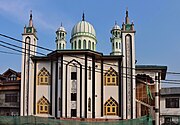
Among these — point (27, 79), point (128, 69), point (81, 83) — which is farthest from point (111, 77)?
point (27, 79)

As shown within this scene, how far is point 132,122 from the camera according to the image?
27.6 metres

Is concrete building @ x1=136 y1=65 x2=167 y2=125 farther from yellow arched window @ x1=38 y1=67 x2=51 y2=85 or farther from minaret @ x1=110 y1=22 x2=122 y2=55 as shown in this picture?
minaret @ x1=110 y1=22 x2=122 y2=55

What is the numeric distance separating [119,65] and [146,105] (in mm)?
5407

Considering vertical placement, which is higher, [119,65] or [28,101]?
[119,65]

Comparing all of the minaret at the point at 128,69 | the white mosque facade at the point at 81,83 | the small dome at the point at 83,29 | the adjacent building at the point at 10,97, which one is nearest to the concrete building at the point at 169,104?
the minaret at the point at 128,69

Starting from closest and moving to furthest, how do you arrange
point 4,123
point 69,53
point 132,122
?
point 4,123, point 132,122, point 69,53

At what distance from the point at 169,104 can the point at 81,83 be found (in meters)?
12.2

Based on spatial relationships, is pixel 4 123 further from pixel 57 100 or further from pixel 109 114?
pixel 109 114

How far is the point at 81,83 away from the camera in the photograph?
119ft

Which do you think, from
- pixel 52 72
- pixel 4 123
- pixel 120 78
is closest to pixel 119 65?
pixel 120 78

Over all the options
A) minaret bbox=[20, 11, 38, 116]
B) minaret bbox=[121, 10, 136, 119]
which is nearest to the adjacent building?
minaret bbox=[20, 11, 38, 116]

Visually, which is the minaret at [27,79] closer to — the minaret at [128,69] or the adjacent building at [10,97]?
the adjacent building at [10,97]

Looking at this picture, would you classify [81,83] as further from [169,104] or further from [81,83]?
[169,104]

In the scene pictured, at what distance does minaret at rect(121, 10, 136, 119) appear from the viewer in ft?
119
